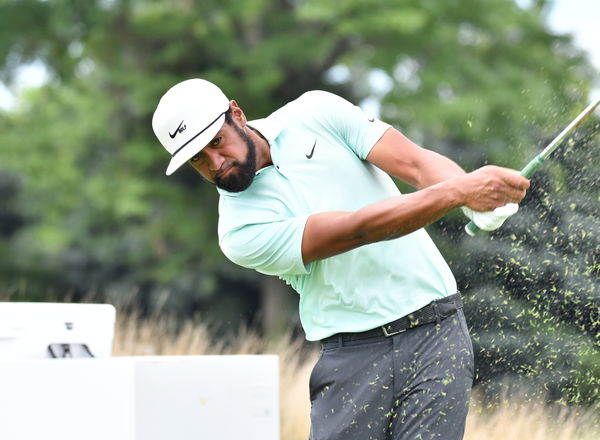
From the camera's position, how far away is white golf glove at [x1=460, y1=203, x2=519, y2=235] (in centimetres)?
306

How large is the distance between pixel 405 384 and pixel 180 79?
14667 millimetres

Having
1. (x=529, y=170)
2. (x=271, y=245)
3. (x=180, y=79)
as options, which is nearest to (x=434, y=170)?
(x=529, y=170)

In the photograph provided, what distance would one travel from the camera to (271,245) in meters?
3.47

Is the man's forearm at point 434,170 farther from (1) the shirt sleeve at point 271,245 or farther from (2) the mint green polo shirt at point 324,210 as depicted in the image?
(1) the shirt sleeve at point 271,245

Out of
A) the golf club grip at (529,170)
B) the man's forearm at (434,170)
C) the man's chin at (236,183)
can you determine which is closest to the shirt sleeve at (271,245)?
the man's chin at (236,183)

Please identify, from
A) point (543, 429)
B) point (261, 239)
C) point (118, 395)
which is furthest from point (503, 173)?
point (543, 429)

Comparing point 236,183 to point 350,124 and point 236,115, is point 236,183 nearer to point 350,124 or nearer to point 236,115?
point 236,115

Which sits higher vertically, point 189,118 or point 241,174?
point 189,118

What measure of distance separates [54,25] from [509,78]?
25.3ft

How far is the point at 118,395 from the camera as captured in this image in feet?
10.8

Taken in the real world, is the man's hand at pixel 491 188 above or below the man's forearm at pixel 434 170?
above

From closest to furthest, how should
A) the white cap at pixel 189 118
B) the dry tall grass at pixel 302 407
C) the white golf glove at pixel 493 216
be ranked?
the white golf glove at pixel 493 216 < the white cap at pixel 189 118 < the dry tall grass at pixel 302 407

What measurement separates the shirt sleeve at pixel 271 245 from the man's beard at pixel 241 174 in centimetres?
15

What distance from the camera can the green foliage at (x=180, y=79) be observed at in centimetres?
1641
